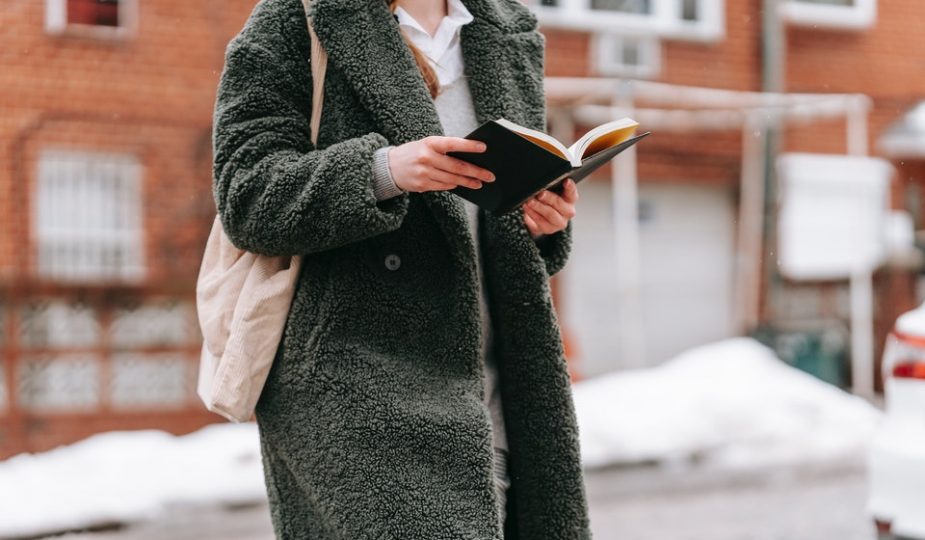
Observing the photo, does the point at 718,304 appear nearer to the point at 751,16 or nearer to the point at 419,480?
the point at 751,16

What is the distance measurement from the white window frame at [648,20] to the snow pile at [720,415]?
120 inches

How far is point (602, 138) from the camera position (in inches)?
71.8

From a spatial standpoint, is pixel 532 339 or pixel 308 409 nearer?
pixel 308 409

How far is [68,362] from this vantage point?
725cm

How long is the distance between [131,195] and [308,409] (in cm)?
662

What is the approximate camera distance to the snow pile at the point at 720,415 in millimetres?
7746

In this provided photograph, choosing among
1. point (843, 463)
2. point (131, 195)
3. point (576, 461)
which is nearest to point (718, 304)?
point (843, 463)

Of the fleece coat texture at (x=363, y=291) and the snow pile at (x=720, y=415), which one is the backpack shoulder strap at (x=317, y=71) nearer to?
the fleece coat texture at (x=363, y=291)

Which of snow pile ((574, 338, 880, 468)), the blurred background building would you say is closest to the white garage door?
the blurred background building

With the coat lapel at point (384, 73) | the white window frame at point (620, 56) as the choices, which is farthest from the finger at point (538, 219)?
the white window frame at point (620, 56)

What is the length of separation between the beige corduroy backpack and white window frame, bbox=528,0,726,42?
27.2 feet

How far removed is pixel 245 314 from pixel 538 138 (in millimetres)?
540

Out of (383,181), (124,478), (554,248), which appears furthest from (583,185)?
(383,181)

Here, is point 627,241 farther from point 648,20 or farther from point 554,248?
point 554,248
